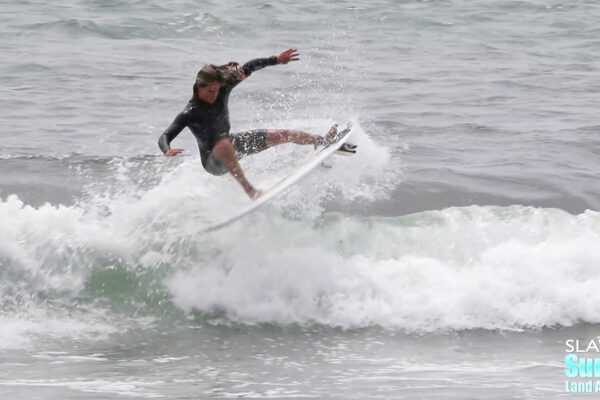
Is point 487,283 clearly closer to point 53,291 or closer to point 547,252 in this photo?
point 547,252

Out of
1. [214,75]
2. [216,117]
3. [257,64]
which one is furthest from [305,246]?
[214,75]

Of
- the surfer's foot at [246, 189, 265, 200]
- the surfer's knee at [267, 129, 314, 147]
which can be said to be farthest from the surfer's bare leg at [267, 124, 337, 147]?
the surfer's foot at [246, 189, 265, 200]

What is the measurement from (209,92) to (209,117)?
24cm

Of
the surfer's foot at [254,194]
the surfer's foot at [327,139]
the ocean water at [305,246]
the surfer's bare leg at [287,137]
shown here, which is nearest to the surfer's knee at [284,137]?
the surfer's bare leg at [287,137]

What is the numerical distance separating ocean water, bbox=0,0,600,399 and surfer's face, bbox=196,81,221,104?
1464mm

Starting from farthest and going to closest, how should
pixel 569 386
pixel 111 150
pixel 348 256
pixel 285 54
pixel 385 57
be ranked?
pixel 385 57, pixel 111 150, pixel 348 256, pixel 285 54, pixel 569 386

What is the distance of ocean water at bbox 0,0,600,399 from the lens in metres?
7.96

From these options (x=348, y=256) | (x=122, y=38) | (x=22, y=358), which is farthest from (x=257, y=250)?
(x=122, y=38)

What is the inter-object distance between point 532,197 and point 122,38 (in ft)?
36.2

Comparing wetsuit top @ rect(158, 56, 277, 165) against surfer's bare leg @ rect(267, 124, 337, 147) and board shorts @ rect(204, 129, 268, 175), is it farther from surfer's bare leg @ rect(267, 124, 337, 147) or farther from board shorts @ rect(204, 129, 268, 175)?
surfer's bare leg @ rect(267, 124, 337, 147)

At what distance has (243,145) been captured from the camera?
9359mm

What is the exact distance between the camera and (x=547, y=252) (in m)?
10.1

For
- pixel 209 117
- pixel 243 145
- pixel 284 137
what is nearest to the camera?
pixel 209 117

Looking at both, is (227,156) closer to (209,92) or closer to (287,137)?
(209,92)
